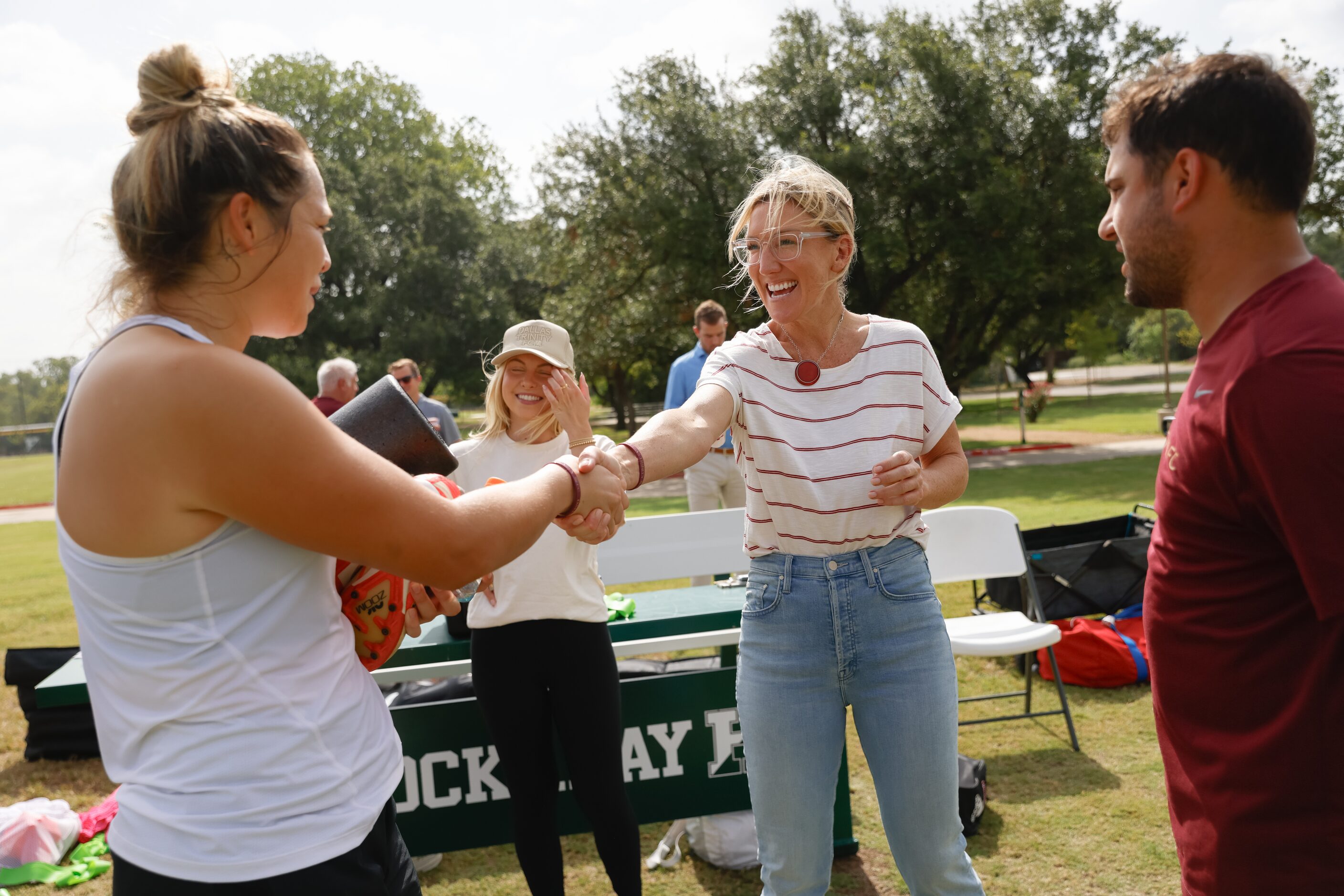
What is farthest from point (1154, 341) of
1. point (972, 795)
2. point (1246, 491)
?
point (1246, 491)

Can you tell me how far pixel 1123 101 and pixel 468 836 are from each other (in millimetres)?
3588

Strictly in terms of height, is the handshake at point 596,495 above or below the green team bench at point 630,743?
above

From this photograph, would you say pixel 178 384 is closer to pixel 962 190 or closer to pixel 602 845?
pixel 602 845

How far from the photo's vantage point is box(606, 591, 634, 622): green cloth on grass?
4.24 metres

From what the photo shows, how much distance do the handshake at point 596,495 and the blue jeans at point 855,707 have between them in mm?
497

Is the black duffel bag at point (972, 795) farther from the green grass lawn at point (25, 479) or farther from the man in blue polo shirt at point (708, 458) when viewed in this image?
the green grass lawn at point (25, 479)

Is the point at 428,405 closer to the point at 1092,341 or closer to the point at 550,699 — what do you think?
the point at 550,699

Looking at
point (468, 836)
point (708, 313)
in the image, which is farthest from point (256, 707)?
point (708, 313)

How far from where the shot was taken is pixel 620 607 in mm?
4312

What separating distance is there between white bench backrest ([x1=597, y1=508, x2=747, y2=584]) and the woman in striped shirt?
263 cm

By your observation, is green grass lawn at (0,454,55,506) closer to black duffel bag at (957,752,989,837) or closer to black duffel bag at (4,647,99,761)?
A: black duffel bag at (4,647,99,761)

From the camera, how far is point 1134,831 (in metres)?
4.11

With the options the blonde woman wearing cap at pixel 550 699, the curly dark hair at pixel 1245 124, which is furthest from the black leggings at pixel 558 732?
the curly dark hair at pixel 1245 124

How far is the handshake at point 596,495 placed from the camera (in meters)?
1.83
